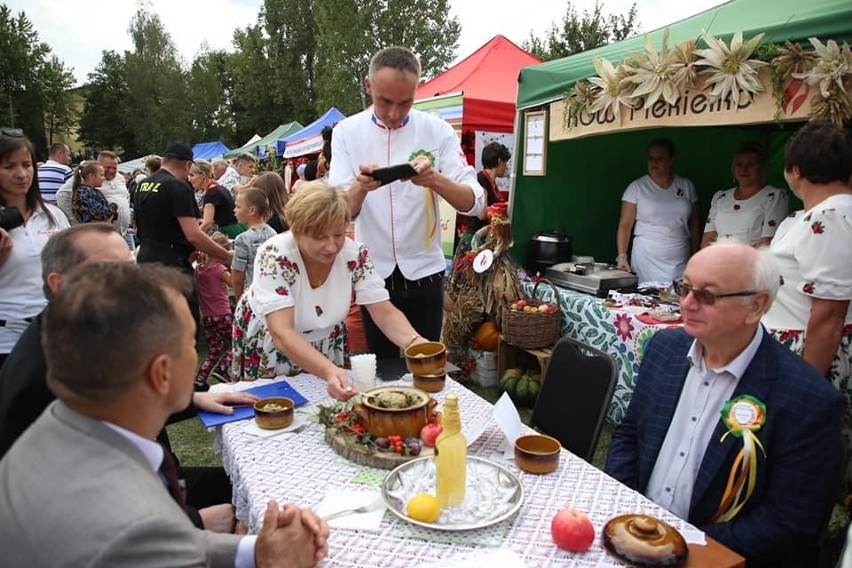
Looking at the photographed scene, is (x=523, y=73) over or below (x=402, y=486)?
over

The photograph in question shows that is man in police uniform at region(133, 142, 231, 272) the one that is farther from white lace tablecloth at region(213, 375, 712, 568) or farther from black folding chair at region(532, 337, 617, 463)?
black folding chair at region(532, 337, 617, 463)

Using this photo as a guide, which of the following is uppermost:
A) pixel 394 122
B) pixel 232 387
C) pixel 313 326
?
pixel 394 122

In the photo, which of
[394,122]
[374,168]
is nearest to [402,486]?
[374,168]

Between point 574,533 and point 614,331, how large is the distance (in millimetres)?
2639

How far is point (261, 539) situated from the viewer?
1309mm

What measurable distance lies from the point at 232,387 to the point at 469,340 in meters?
2.75

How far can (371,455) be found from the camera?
1685 mm

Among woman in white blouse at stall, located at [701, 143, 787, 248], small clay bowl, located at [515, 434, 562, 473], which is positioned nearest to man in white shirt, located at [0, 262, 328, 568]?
small clay bowl, located at [515, 434, 562, 473]

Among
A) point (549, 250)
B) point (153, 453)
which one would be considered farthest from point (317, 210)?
point (549, 250)

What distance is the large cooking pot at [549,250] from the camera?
15.4 ft

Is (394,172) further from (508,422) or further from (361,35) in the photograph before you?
(361,35)

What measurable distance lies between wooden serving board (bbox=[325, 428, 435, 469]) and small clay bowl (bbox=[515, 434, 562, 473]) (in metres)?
0.25

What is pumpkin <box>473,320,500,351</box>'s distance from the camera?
4.70 meters

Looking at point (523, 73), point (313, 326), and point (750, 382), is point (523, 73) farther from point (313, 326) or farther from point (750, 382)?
point (750, 382)
